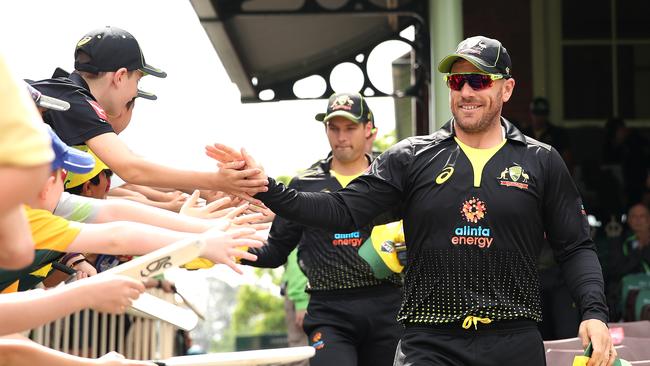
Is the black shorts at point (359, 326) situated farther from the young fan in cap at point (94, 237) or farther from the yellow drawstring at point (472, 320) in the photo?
the young fan in cap at point (94, 237)

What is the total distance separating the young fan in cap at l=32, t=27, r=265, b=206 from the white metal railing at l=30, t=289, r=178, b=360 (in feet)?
4.40

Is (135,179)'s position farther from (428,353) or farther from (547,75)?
(547,75)

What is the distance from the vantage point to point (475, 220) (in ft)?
19.1

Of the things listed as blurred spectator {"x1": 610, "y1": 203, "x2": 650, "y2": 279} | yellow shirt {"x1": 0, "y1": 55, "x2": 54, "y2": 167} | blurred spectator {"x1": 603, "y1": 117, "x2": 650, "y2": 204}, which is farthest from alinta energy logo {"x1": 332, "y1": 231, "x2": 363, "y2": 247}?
blurred spectator {"x1": 603, "y1": 117, "x2": 650, "y2": 204}

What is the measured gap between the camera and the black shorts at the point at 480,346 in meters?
5.73

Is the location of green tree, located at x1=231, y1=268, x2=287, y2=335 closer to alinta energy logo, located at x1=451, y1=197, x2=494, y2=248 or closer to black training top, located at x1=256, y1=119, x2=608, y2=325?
black training top, located at x1=256, y1=119, x2=608, y2=325

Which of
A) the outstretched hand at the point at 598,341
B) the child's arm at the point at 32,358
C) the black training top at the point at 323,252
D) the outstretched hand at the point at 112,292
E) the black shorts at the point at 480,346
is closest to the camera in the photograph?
the outstretched hand at the point at 112,292

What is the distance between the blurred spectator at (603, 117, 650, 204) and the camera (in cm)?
1348

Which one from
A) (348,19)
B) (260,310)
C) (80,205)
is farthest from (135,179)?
(260,310)

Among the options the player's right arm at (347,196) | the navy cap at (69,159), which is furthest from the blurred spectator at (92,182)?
the navy cap at (69,159)

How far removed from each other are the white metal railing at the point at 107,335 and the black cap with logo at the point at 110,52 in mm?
1516

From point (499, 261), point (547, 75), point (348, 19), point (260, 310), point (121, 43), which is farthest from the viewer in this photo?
point (260, 310)

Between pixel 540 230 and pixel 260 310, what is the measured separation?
62169 millimetres

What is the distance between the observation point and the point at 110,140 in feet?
20.1
